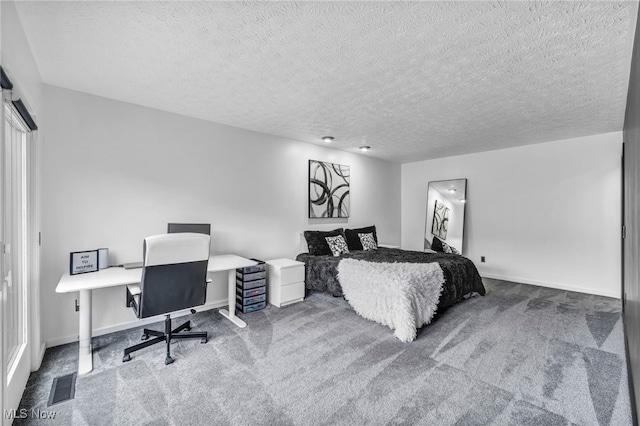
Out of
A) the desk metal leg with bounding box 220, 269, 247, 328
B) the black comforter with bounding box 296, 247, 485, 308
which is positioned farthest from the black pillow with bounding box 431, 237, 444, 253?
the desk metal leg with bounding box 220, 269, 247, 328

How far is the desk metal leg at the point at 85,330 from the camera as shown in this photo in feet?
7.80

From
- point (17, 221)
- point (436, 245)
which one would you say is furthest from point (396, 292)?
point (436, 245)

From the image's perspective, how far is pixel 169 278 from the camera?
2.34 meters

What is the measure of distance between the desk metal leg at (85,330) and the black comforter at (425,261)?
8.26 feet

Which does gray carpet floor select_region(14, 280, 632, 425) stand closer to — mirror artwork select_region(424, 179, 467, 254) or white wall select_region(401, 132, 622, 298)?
white wall select_region(401, 132, 622, 298)

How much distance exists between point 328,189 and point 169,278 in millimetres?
3275

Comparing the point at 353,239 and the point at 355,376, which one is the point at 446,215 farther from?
the point at 355,376

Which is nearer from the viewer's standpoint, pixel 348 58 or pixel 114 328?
pixel 348 58

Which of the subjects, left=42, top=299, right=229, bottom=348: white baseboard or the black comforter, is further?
the black comforter

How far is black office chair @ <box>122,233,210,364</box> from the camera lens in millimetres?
2244

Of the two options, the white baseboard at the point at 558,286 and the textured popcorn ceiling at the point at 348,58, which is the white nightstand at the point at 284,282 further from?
the white baseboard at the point at 558,286

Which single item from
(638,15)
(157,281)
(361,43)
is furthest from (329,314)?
(638,15)

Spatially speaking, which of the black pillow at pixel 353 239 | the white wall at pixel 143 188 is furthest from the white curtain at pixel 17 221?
the black pillow at pixel 353 239

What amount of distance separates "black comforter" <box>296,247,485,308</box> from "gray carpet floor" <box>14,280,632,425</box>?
0.41m
